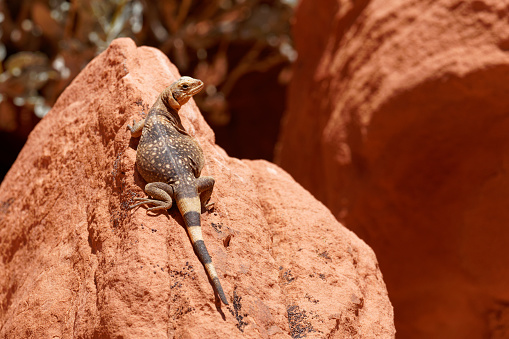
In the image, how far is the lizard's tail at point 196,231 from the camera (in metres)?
2.47

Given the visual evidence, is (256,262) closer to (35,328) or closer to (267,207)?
(267,207)

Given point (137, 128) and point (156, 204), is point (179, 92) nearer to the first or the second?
point (137, 128)

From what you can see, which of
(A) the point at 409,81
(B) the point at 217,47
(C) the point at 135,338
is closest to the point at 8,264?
(C) the point at 135,338

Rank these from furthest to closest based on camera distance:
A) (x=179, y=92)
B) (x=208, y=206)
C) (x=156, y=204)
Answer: (x=179, y=92) → (x=208, y=206) → (x=156, y=204)

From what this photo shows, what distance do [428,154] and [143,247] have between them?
2574mm

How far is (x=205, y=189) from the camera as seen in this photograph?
2867 mm

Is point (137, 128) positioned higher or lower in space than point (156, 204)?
higher

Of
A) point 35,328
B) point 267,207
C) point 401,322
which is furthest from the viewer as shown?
point 401,322

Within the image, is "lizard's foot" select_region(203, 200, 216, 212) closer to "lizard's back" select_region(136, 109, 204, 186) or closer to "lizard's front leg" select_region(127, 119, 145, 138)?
"lizard's back" select_region(136, 109, 204, 186)

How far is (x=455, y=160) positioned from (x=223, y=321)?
2533 mm

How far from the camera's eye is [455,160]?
4.27 m

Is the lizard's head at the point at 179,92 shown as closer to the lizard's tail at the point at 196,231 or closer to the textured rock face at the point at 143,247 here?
the textured rock face at the point at 143,247

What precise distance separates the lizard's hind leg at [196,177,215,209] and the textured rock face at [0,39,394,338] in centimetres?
6

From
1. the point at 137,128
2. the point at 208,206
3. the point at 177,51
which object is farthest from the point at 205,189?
the point at 177,51
